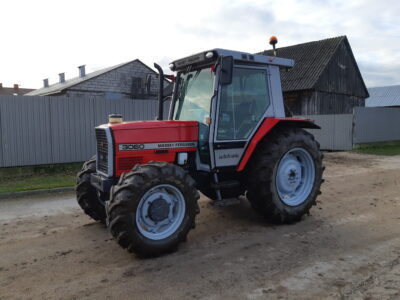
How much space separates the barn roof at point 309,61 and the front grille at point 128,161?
2008cm

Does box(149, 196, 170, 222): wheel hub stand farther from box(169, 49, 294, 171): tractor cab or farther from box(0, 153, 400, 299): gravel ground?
box(169, 49, 294, 171): tractor cab

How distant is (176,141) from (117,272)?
1.85 metres

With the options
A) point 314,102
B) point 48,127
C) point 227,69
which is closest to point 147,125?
point 227,69

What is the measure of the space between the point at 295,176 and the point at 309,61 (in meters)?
22.5

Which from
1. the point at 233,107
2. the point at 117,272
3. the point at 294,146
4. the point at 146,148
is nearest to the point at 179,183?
the point at 146,148

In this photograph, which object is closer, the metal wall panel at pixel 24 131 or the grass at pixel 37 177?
the grass at pixel 37 177

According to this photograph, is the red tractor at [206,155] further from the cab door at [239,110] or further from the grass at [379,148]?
the grass at [379,148]

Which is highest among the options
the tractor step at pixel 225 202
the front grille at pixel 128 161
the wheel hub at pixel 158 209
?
the front grille at pixel 128 161

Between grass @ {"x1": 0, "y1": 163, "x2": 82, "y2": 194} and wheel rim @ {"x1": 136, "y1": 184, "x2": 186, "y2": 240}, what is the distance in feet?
17.3

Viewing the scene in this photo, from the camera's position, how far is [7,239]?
16.5 feet

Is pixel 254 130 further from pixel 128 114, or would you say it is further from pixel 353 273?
pixel 128 114

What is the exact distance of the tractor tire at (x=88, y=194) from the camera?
5.25m

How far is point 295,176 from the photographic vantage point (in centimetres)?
556

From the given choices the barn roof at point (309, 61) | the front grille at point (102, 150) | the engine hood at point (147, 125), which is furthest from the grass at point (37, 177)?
the barn roof at point (309, 61)
